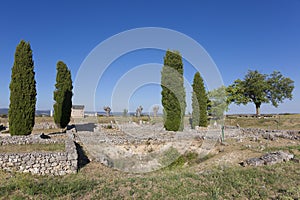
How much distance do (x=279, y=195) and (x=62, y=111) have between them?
73.5ft

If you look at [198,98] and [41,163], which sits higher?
[198,98]

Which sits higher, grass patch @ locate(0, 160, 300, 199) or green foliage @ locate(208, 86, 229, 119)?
green foliage @ locate(208, 86, 229, 119)

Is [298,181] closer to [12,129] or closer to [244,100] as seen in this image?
[12,129]

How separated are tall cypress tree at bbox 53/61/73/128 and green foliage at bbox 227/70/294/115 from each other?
104 ft

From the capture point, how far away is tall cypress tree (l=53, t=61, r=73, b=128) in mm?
23406

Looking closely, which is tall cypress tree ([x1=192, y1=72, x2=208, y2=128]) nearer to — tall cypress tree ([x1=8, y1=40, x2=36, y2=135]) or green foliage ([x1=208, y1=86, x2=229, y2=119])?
green foliage ([x1=208, y1=86, x2=229, y2=119])

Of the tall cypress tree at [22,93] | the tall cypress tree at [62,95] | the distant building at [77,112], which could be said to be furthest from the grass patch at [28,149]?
the distant building at [77,112]

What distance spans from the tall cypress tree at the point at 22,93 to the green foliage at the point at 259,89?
36.9 metres

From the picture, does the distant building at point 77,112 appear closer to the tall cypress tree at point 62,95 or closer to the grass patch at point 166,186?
the tall cypress tree at point 62,95

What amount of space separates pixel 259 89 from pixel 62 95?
37049 mm

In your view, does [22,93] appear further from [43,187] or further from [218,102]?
[218,102]

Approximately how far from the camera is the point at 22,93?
14805 mm

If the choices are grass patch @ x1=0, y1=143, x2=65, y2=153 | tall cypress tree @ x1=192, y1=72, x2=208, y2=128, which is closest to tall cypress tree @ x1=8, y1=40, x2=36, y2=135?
grass patch @ x1=0, y1=143, x2=65, y2=153

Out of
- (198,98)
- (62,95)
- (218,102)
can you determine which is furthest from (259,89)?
(62,95)
